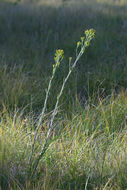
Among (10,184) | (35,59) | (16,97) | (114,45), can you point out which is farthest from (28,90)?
(114,45)

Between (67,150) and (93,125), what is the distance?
51cm

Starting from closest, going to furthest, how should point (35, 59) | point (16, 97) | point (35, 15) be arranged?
1. point (16, 97)
2. point (35, 59)
3. point (35, 15)

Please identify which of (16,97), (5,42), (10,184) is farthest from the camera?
(5,42)

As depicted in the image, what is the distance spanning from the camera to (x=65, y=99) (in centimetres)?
362

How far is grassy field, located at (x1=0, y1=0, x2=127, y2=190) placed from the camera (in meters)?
2.34

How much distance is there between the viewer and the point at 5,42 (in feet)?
20.1

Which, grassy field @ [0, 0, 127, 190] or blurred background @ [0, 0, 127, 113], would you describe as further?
blurred background @ [0, 0, 127, 113]

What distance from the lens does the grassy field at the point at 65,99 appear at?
7.68 feet

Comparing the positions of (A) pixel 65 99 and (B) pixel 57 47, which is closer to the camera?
(A) pixel 65 99

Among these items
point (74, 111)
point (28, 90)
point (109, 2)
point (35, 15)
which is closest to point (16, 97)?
point (28, 90)

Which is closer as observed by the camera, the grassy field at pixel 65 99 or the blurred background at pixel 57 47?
the grassy field at pixel 65 99

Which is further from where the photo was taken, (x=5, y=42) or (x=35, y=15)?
(x=35, y=15)

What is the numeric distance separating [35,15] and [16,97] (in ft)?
13.0

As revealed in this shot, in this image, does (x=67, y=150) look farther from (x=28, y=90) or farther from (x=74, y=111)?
(x=28, y=90)
